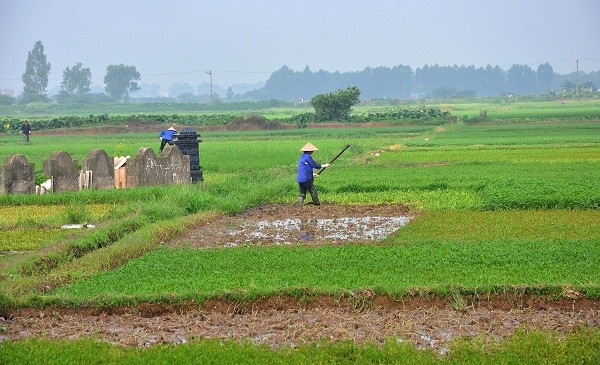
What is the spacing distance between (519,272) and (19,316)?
567 centimetres

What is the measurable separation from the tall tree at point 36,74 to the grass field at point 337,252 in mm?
88260

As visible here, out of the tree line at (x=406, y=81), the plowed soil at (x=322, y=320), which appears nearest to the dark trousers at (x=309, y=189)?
the plowed soil at (x=322, y=320)

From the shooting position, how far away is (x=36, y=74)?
113250 millimetres

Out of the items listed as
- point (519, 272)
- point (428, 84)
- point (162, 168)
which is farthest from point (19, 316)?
point (428, 84)

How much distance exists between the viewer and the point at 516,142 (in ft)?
126

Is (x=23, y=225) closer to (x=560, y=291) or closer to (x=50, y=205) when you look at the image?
(x=50, y=205)

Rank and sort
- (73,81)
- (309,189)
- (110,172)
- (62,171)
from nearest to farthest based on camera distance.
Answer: (309,189)
(62,171)
(110,172)
(73,81)

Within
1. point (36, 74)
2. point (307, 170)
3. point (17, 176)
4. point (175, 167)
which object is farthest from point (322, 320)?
point (36, 74)

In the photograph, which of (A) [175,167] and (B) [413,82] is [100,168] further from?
(B) [413,82]

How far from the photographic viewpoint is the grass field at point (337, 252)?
8289 mm

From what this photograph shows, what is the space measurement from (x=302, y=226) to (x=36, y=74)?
338 feet

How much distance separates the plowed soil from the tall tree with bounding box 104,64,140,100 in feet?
424

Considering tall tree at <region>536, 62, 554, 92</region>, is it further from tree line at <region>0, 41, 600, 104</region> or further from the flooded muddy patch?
the flooded muddy patch

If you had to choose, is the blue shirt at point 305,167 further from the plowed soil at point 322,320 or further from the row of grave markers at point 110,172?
the plowed soil at point 322,320
